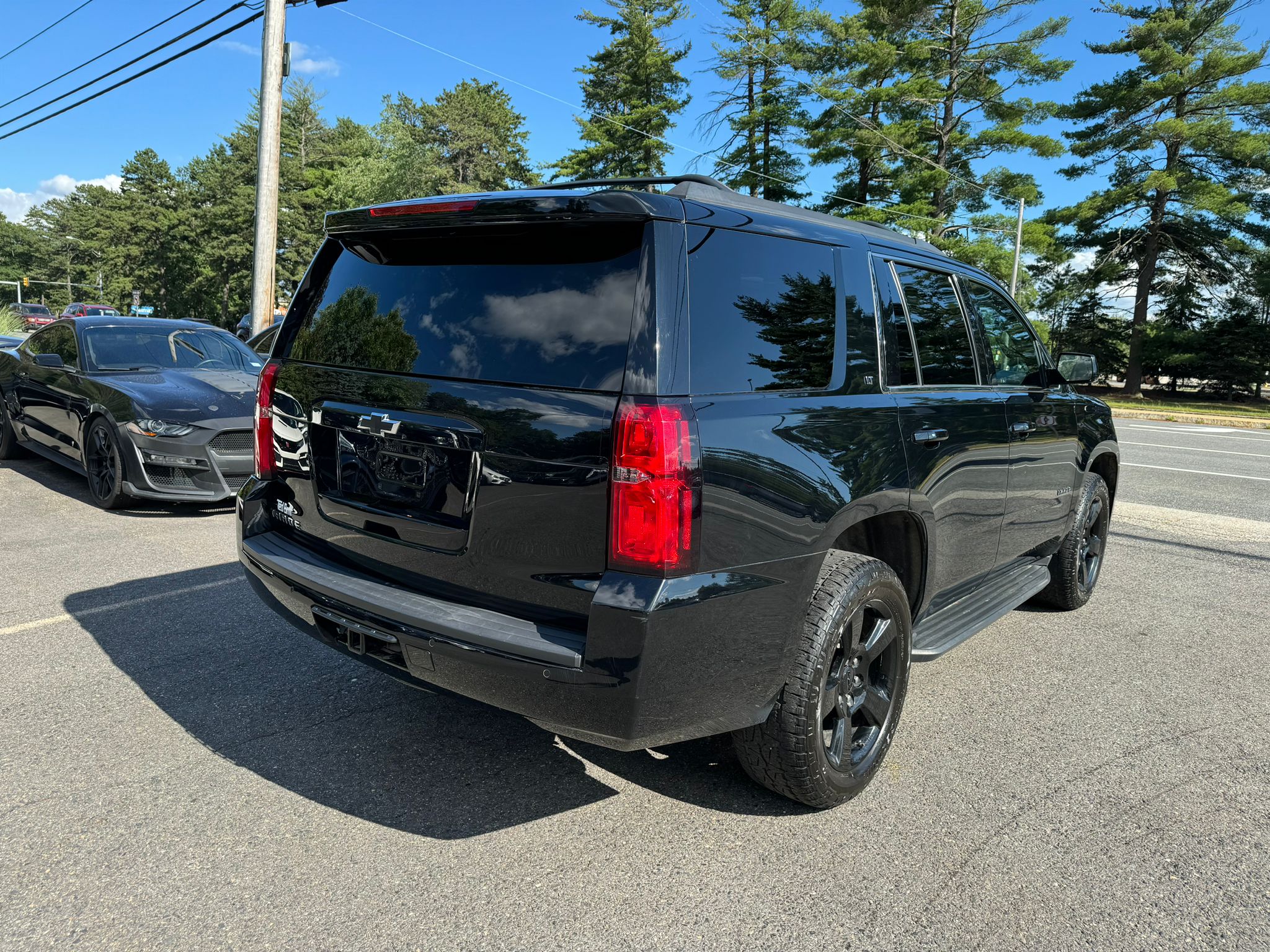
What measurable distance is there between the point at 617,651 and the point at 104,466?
20.7 feet

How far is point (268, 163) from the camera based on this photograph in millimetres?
13125

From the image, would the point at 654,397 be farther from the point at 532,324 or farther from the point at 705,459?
the point at 532,324

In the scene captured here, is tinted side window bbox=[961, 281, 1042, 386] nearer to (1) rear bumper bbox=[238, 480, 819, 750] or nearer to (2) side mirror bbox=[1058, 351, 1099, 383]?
(2) side mirror bbox=[1058, 351, 1099, 383]

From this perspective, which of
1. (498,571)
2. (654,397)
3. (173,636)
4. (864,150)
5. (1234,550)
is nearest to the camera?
(654,397)

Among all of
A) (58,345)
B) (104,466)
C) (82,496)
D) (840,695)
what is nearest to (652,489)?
(840,695)

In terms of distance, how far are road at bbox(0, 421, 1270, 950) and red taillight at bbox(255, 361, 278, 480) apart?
3.12 feet

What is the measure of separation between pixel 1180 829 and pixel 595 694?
1973mm

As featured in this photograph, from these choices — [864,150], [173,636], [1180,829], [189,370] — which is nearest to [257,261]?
[189,370]

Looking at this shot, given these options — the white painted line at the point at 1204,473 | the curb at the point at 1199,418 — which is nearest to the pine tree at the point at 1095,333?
the curb at the point at 1199,418

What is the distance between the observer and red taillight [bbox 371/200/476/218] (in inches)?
103

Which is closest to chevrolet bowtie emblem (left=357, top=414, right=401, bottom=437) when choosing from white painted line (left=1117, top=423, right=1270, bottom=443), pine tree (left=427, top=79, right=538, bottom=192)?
white painted line (left=1117, top=423, right=1270, bottom=443)

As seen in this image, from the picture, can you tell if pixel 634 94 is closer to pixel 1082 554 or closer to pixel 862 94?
pixel 862 94

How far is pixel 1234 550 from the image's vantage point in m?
6.72

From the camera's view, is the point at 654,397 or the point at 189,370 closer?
the point at 654,397
